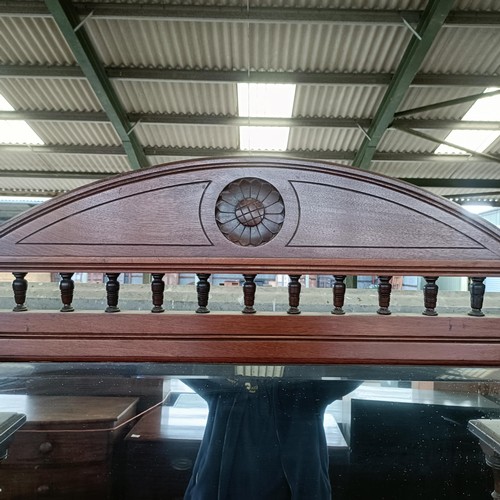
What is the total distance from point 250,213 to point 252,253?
0.08 metres

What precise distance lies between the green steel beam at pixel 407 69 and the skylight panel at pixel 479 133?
3.45 ft

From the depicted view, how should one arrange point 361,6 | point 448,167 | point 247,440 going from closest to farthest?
point 247,440 < point 361,6 < point 448,167

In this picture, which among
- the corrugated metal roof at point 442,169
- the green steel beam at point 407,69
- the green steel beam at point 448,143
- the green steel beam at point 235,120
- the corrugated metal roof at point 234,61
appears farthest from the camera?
the corrugated metal roof at point 442,169

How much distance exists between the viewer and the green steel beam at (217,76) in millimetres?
4152

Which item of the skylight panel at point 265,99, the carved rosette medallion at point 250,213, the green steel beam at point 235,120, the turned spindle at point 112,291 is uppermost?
the skylight panel at point 265,99

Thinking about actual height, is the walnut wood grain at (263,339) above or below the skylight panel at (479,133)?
below

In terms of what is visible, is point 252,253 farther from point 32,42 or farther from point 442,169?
point 442,169

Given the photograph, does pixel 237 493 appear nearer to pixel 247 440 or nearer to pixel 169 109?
pixel 247 440

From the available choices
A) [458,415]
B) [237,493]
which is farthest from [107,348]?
[458,415]

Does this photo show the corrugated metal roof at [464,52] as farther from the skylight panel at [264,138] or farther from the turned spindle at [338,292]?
the turned spindle at [338,292]

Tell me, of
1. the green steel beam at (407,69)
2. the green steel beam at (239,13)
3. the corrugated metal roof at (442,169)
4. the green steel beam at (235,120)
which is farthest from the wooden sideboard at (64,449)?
the corrugated metal roof at (442,169)

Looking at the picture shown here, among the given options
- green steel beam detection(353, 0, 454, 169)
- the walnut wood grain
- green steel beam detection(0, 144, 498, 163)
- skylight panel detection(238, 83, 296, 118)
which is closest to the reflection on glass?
the walnut wood grain

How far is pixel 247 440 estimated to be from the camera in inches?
35.3

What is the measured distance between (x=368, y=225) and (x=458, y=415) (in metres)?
0.60
